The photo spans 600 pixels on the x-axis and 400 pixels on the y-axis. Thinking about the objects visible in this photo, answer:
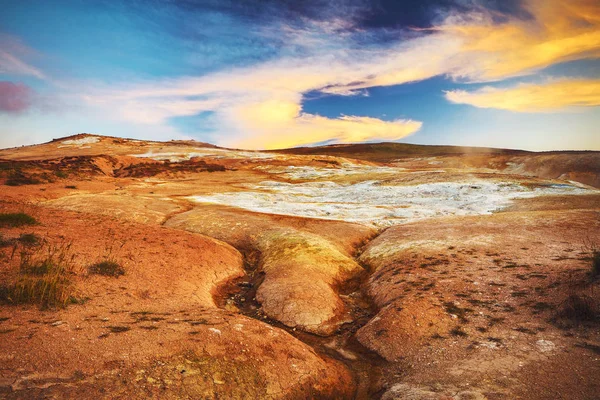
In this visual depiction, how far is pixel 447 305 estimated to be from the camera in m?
13.2

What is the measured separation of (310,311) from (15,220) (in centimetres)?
1654

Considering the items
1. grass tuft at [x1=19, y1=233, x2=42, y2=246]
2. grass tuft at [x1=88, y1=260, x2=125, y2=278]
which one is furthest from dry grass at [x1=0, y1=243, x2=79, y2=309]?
grass tuft at [x1=19, y1=233, x2=42, y2=246]

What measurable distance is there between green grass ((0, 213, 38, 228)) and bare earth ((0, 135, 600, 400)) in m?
0.85

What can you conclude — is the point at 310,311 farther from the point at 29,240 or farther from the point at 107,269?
the point at 29,240

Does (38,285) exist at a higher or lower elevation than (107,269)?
higher

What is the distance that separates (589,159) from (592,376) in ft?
341

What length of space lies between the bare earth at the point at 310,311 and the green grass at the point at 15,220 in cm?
85

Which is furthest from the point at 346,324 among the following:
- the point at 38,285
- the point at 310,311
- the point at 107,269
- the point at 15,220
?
the point at 15,220

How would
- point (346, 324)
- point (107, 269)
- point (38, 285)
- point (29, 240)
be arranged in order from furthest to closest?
point (29, 240) → point (107, 269) → point (346, 324) → point (38, 285)

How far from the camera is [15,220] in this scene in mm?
18141

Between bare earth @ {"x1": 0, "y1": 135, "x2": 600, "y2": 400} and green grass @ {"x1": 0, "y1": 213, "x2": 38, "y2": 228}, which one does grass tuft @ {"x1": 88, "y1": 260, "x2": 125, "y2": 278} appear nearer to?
bare earth @ {"x1": 0, "y1": 135, "x2": 600, "y2": 400}

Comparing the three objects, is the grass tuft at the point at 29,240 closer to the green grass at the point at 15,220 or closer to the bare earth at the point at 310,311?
the bare earth at the point at 310,311

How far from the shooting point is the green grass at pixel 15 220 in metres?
17.6

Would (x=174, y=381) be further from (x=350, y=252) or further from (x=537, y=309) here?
(x=350, y=252)
